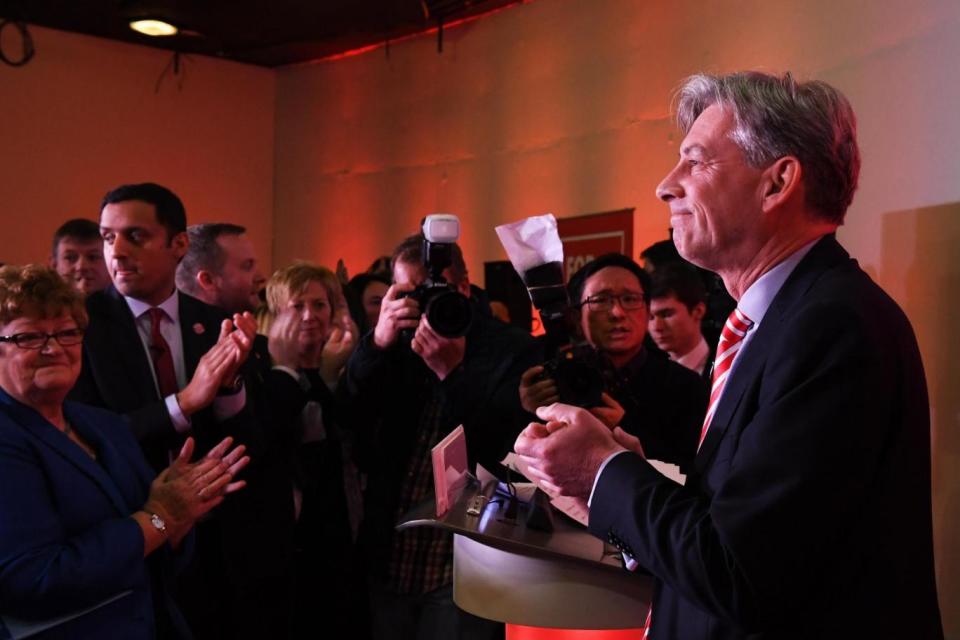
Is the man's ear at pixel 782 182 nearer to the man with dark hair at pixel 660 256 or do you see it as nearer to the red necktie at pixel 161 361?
the red necktie at pixel 161 361

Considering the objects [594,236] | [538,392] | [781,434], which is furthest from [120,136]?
[781,434]

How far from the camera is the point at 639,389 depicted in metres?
2.68

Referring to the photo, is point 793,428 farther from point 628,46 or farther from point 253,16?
point 253,16

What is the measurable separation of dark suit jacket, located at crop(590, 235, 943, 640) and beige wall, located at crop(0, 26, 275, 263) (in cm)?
620

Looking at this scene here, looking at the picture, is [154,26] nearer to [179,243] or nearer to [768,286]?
[179,243]

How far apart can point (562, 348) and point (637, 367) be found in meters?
0.89

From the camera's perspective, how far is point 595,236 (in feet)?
17.0

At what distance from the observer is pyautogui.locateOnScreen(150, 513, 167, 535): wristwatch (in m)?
2.00

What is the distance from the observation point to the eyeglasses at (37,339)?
196 cm

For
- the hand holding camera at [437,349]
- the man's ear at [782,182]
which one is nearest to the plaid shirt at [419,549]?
the hand holding camera at [437,349]

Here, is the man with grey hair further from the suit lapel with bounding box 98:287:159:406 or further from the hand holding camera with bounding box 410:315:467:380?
the suit lapel with bounding box 98:287:159:406

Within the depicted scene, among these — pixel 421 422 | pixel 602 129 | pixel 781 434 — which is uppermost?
pixel 602 129

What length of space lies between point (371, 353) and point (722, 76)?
1566 millimetres

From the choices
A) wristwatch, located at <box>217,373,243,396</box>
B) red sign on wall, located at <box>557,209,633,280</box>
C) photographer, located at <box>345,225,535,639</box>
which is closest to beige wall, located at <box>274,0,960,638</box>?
red sign on wall, located at <box>557,209,633,280</box>
